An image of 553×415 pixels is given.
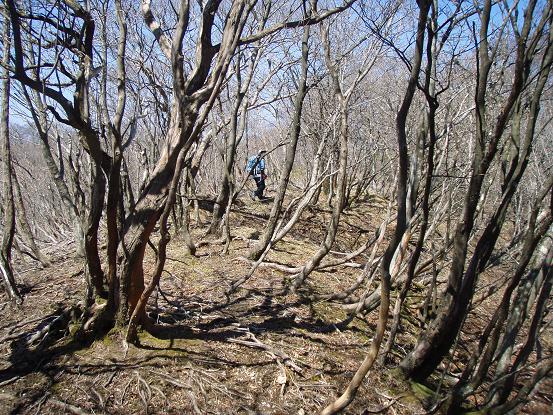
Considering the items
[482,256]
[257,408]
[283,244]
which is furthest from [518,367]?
[283,244]

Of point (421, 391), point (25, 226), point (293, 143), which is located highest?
point (293, 143)

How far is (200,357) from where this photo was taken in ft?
10.3

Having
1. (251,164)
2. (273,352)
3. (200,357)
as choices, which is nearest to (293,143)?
(273,352)

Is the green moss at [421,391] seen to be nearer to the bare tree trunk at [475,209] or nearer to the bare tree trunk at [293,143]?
the bare tree trunk at [475,209]

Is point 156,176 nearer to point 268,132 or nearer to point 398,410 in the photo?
point 398,410

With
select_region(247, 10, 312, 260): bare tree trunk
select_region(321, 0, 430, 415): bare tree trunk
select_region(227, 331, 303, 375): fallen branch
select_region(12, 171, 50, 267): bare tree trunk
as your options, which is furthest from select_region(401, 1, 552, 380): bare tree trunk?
select_region(12, 171, 50, 267): bare tree trunk

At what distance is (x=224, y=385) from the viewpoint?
2.91m

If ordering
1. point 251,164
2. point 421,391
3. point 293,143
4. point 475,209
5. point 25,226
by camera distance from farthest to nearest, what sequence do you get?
point 251,164
point 293,143
point 25,226
point 421,391
point 475,209

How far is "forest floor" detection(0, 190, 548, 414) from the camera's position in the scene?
2.67 m

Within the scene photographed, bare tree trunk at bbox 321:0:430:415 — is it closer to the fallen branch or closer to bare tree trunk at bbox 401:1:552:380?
bare tree trunk at bbox 401:1:552:380

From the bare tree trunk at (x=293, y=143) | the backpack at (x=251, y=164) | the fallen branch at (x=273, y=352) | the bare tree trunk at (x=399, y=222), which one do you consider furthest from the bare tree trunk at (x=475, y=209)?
the backpack at (x=251, y=164)

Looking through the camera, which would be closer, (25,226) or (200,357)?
(200,357)

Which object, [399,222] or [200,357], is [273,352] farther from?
[399,222]

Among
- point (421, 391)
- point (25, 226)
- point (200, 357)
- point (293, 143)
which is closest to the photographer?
point (200, 357)
